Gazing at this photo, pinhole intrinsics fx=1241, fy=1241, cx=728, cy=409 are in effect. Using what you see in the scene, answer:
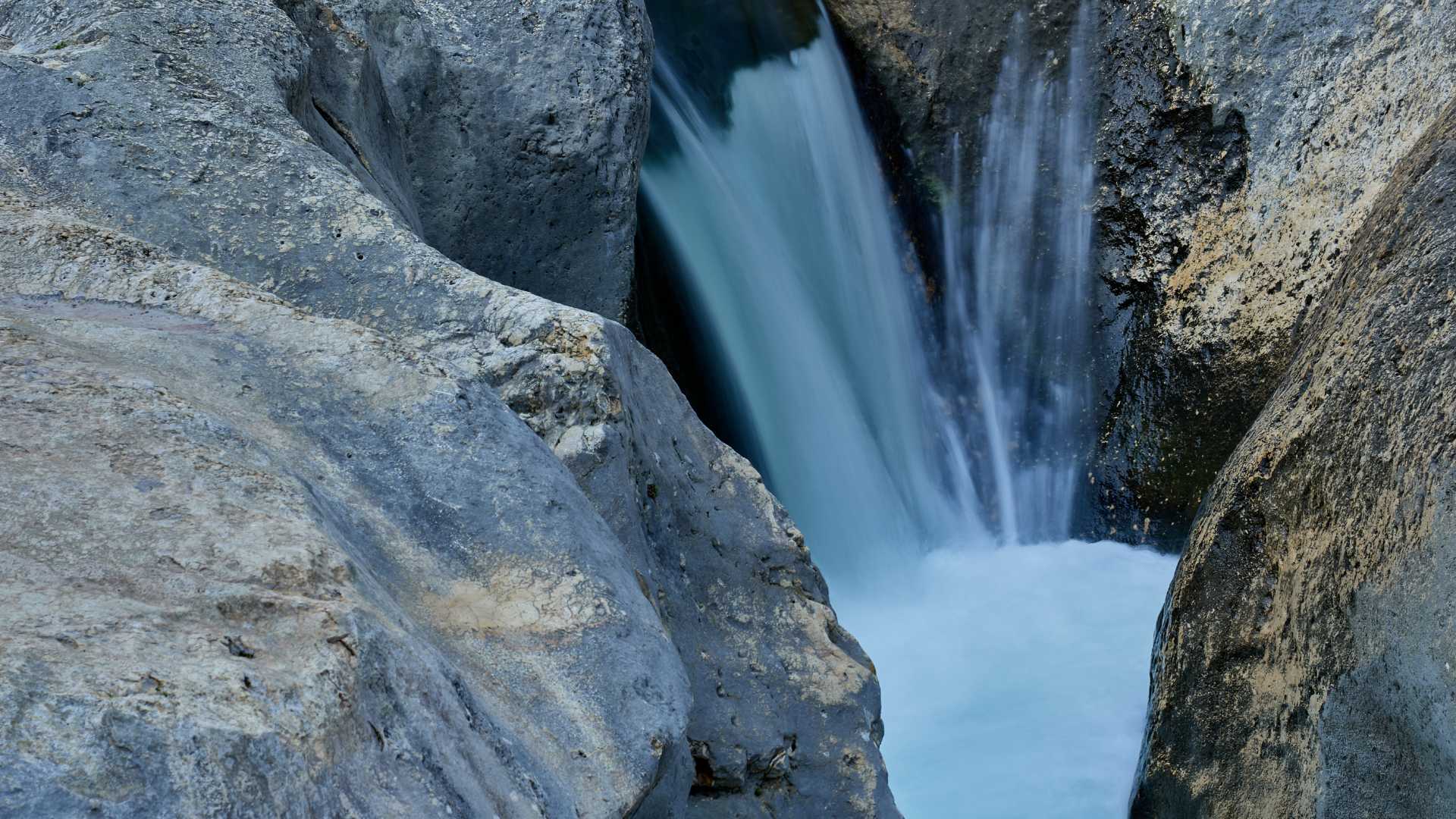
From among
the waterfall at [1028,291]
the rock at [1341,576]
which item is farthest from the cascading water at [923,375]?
the rock at [1341,576]

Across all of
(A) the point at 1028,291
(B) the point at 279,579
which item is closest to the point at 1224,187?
(A) the point at 1028,291

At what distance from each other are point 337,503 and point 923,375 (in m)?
4.92

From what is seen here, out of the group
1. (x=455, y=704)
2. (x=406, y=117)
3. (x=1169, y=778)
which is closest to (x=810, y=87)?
(x=406, y=117)

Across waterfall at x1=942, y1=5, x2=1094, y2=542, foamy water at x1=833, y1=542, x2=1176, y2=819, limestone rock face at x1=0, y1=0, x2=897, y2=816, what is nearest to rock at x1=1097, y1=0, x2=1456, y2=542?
waterfall at x1=942, y1=5, x2=1094, y2=542

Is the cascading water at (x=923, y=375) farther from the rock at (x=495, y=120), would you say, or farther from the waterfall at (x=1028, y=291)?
the rock at (x=495, y=120)

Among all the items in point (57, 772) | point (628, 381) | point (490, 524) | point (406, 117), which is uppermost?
point (406, 117)

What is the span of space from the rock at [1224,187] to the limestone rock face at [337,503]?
3086 mm

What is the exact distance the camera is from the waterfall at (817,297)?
5457 mm

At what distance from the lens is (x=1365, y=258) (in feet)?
10.7

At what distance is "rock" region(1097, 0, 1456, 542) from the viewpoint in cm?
462

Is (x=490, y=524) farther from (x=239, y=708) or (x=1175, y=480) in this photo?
(x=1175, y=480)

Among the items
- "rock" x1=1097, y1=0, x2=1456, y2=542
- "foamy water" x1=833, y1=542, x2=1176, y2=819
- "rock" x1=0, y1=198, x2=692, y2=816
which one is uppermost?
"rock" x1=1097, y1=0, x2=1456, y2=542

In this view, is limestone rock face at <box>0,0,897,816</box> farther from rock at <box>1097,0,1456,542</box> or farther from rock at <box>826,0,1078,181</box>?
rock at <box>826,0,1078,181</box>

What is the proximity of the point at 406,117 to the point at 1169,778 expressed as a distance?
3.24 meters
